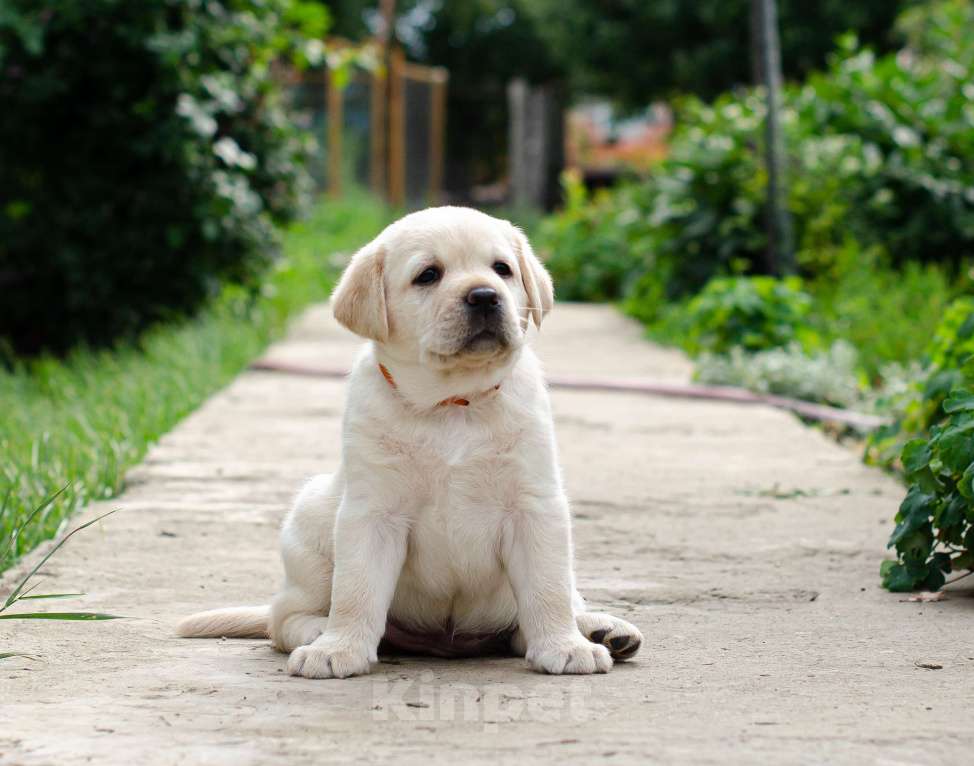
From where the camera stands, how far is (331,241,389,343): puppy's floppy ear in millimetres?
3230

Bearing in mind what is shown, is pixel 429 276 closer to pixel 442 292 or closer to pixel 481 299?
pixel 442 292

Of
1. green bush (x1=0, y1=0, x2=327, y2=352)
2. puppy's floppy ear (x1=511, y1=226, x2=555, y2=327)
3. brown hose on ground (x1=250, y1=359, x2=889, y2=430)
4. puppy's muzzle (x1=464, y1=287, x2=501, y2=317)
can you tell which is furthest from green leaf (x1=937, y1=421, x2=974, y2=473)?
green bush (x1=0, y1=0, x2=327, y2=352)

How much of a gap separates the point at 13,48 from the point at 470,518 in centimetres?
668

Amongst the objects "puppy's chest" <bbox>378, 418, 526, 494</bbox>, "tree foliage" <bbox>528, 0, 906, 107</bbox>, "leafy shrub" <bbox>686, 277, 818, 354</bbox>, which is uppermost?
"tree foliage" <bbox>528, 0, 906, 107</bbox>

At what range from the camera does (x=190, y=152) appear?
8.35 metres

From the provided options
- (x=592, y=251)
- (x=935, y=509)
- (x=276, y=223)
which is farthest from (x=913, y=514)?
(x=592, y=251)

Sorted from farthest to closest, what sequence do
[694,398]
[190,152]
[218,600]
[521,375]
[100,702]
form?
[190,152] → [694,398] → [218,600] → [521,375] → [100,702]

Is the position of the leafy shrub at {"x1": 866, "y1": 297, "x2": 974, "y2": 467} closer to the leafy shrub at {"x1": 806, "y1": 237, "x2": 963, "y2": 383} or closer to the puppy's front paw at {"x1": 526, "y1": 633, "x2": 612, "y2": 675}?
the leafy shrub at {"x1": 806, "y1": 237, "x2": 963, "y2": 383}

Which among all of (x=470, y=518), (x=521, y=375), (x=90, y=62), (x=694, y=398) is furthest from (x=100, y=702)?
(x=90, y=62)

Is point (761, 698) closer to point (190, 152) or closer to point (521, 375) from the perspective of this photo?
point (521, 375)

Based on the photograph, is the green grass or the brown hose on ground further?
the brown hose on ground

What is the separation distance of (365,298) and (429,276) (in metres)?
0.16

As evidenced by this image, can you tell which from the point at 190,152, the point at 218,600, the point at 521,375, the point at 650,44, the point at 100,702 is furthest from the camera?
the point at 650,44

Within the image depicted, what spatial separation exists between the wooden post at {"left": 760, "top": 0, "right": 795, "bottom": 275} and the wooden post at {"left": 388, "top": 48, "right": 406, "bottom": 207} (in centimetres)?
1047
